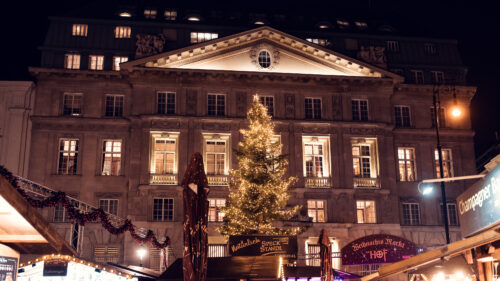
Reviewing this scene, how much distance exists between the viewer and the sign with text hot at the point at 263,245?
21.6m

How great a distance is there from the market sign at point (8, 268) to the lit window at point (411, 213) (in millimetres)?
35833

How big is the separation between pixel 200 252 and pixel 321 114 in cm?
3177

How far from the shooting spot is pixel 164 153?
Answer: 40594 mm

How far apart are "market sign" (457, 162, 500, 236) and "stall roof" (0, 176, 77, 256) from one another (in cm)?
774

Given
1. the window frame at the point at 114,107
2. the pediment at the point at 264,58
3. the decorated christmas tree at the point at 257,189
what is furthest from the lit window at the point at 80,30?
the decorated christmas tree at the point at 257,189

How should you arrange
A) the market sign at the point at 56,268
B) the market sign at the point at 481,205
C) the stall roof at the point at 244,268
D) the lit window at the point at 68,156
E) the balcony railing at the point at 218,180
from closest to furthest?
1. the market sign at the point at 481,205
2. the market sign at the point at 56,268
3. the stall roof at the point at 244,268
4. the balcony railing at the point at 218,180
5. the lit window at the point at 68,156

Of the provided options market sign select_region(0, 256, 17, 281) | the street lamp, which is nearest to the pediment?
the street lamp

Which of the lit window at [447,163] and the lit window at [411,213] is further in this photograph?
the lit window at [447,163]

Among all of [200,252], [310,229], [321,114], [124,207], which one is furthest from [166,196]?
[200,252]

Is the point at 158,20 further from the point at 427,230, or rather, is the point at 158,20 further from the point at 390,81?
the point at 427,230

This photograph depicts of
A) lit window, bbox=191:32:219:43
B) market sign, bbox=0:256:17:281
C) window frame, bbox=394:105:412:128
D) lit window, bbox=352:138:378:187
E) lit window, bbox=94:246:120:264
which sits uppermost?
lit window, bbox=191:32:219:43

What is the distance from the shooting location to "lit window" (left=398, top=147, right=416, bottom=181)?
143 ft

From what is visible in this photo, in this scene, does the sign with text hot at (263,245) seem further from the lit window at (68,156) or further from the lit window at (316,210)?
the lit window at (68,156)

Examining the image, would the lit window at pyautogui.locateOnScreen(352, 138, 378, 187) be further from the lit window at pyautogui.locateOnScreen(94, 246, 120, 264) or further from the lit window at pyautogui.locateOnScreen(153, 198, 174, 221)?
the lit window at pyautogui.locateOnScreen(94, 246, 120, 264)
